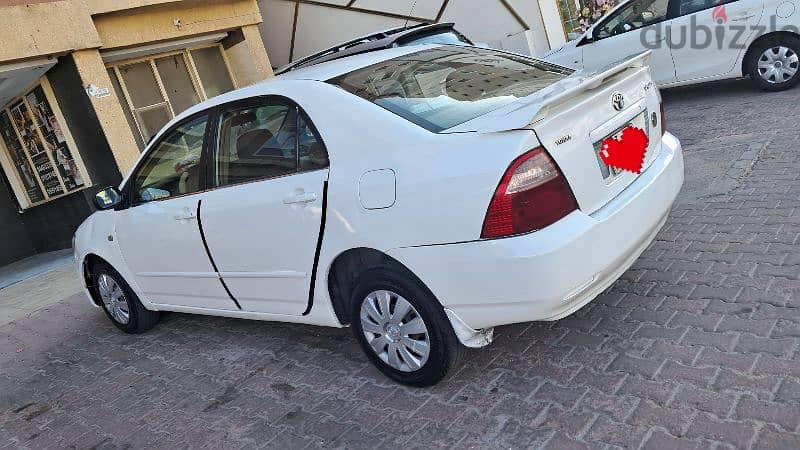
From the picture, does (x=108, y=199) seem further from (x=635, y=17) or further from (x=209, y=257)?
(x=635, y=17)

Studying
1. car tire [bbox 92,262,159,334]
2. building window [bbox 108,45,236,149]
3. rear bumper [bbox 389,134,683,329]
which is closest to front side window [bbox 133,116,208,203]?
car tire [bbox 92,262,159,334]

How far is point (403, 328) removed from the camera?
3.07 meters

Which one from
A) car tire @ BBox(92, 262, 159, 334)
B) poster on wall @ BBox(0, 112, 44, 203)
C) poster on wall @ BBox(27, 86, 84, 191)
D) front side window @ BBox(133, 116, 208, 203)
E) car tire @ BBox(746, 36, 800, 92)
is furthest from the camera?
poster on wall @ BBox(0, 112, 44, 203)

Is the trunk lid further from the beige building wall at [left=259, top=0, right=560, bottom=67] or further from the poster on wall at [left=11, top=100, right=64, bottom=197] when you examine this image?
the beige building wall at [left=259, top=0, right=560, bottom=67]

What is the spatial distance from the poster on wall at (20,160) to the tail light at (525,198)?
10225 mm

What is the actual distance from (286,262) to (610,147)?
1748mm

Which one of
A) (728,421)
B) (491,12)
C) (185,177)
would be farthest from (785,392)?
(491,12)

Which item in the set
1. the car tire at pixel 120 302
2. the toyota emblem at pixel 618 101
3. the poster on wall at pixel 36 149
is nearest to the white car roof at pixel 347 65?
the toyota emblem at pixel 618 101

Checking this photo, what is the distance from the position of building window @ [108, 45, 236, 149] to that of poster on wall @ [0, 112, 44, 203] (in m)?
2.28

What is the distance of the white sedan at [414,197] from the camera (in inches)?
103

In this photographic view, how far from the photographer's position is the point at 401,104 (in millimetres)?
3082

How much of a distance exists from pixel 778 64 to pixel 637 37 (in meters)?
1.66

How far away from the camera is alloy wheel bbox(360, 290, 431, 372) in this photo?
9.89ft

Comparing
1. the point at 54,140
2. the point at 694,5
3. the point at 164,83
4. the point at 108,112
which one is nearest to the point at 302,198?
the point at 694,5
